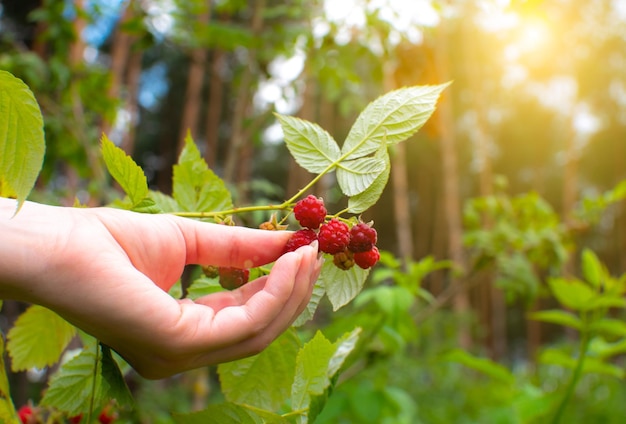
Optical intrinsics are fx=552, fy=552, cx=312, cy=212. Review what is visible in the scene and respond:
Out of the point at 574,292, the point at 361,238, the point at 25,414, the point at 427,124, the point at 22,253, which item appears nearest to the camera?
the point at 22,253

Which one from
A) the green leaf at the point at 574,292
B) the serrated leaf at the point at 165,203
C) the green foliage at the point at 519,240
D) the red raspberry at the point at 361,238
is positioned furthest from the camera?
the green foliage at the point at 519,240

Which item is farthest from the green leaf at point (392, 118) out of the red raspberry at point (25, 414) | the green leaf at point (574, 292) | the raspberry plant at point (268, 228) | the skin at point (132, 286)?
the green leaf at point (574, 292)

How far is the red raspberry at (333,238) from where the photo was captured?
0.40 m

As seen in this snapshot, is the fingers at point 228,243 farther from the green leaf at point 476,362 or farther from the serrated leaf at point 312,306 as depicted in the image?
the green leaf at point 476,362

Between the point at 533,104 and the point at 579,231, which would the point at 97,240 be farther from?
the point at 533,104

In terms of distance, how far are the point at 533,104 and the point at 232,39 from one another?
34.3 feet

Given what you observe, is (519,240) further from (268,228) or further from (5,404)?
(5,404)

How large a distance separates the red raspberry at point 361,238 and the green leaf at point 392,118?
56mm

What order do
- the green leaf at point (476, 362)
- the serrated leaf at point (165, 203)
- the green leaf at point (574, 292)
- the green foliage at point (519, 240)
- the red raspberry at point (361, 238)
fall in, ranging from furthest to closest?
the green foliage at point (519, 240) < the green leaf at point (476, 362) < the green leaf at point (574, 292) < the serrated leaf at point (165, 203) < the red raspberry at point (361, 238)

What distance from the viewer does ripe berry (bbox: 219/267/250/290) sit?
432mm

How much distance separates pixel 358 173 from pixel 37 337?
0.36m

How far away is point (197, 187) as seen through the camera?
0.51 m

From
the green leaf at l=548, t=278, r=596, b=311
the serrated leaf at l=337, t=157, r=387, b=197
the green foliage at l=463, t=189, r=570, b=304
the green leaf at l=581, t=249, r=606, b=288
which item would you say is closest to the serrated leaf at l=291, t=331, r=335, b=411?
the serrated leaf at l=337, t=157, r=387, b=197

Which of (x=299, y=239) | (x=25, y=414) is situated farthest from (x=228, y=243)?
(x=25, y=414)
